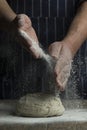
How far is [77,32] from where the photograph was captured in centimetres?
213

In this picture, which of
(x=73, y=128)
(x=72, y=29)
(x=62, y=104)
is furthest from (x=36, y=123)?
(x=72, y=29)

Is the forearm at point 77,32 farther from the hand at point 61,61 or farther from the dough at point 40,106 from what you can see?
the dough at point 40,106

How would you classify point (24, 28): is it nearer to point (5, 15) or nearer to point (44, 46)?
point (5, 15)

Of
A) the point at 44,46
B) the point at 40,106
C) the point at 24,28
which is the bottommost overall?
the point at 40,106

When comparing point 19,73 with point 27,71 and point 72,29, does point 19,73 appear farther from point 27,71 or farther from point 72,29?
point 72,29

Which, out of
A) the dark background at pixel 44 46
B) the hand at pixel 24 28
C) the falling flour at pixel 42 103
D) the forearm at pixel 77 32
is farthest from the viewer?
the dark background at pixel 44 46

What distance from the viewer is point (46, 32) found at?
7.39ft

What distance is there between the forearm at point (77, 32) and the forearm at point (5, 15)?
0.82 ft

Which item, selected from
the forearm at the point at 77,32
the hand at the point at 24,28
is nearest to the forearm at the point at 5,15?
the hand at the point at 24,28

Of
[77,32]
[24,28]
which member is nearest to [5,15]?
[24,28]

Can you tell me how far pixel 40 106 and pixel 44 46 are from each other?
1.17ft

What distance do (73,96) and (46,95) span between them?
25cm

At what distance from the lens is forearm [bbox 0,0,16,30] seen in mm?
2039

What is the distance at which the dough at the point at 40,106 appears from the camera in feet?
6.46
